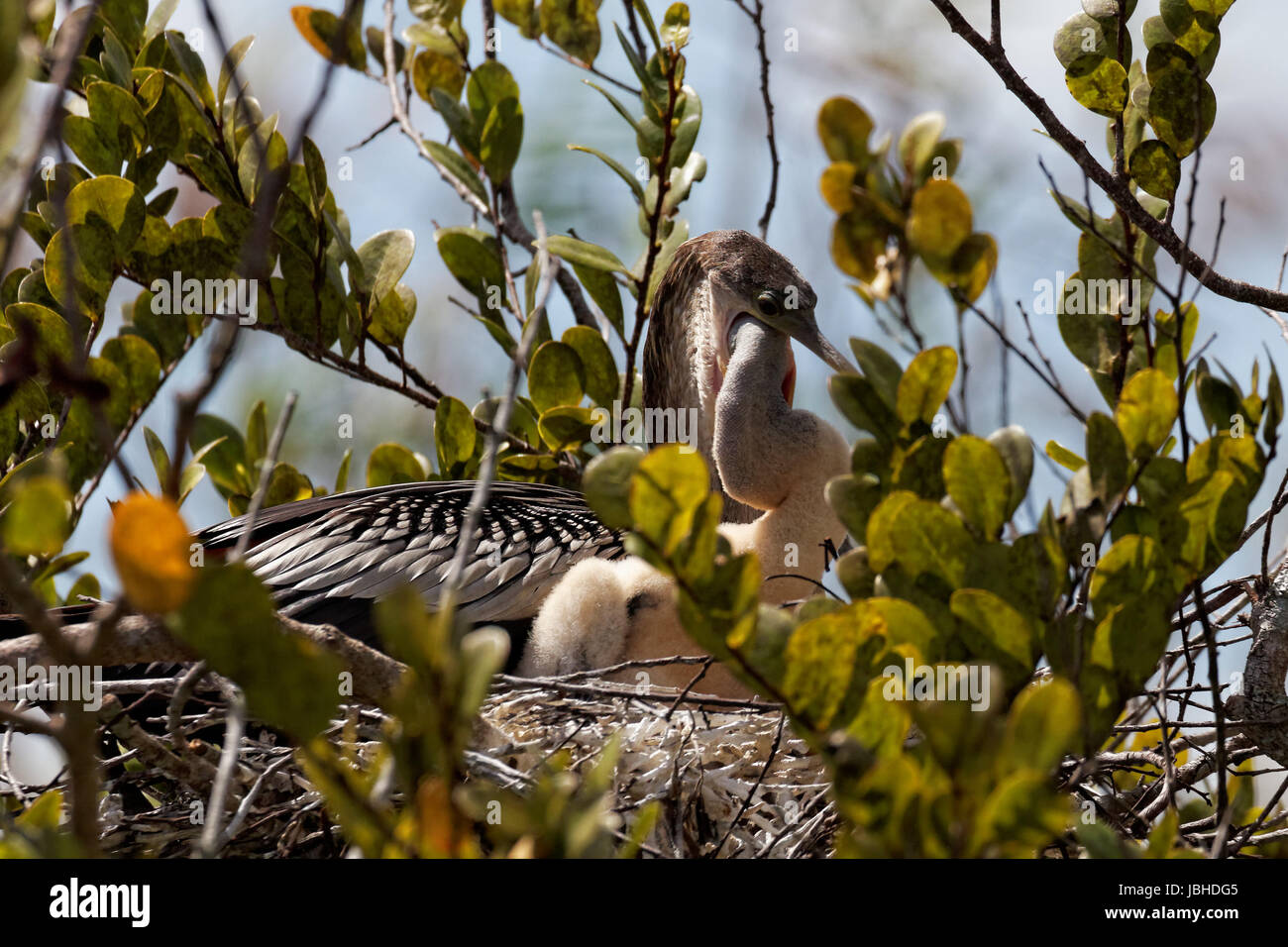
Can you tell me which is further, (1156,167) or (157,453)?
(157,453)

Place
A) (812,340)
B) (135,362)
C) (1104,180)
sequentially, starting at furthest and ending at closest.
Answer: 1. (812,340)
2. (135,362)
3. (1104,180)

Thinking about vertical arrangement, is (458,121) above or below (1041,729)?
above

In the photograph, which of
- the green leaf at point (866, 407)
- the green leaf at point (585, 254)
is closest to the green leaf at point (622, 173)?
the green leaf at point (585, 254)

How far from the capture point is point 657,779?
2.07m

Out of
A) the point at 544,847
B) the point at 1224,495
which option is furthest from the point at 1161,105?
the point at 544,847

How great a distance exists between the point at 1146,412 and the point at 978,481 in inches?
9.2

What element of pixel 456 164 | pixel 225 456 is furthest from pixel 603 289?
pixel 225 456

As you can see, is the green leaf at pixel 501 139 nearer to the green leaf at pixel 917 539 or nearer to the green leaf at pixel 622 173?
the green leaf at pixel 622 173

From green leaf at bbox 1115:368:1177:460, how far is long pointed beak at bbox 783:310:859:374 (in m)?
1.60

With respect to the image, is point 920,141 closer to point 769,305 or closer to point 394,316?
point 769,305

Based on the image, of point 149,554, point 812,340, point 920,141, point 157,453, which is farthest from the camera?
point 812,340

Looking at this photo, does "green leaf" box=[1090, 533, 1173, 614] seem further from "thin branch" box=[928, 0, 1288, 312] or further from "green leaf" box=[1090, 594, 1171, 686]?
"thin branch" box=[928, 0, 1288, 312]

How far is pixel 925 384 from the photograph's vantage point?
137 centimetres

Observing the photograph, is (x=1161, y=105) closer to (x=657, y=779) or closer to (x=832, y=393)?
(x=832, y=393)
